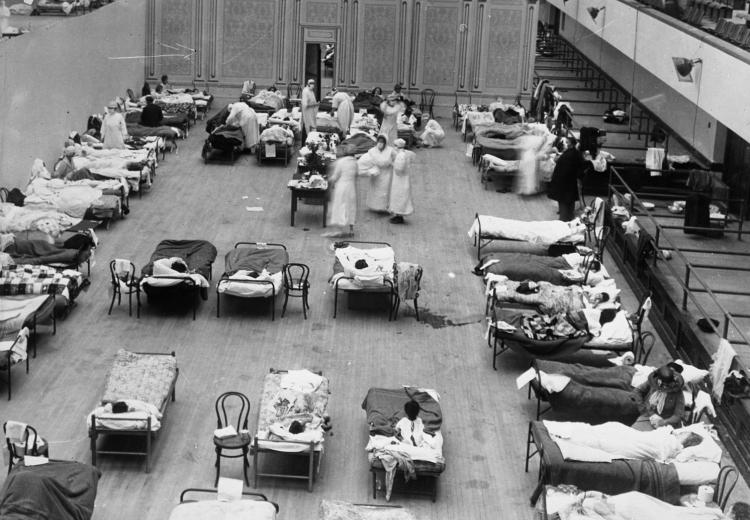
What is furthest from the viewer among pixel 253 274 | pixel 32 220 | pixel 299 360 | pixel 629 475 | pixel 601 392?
pixel 32 220

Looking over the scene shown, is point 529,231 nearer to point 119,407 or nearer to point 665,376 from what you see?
point 665,376

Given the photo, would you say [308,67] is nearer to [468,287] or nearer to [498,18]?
[498,18]

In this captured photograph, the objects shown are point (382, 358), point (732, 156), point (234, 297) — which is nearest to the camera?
point (382, 358)

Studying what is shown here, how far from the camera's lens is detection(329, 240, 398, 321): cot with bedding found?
17.2 m

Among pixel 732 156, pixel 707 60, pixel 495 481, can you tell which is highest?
pixel 707 60

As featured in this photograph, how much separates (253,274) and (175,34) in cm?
1648

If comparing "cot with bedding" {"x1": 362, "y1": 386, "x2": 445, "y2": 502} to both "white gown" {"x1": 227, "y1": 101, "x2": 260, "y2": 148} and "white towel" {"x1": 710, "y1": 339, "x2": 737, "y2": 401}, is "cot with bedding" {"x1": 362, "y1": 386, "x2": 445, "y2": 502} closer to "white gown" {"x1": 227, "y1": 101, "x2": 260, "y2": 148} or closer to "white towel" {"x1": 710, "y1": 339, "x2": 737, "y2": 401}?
"white towel" {"x1": 710, "y1": 339, "x2": 737, "y2": 401}

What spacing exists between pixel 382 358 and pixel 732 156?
437 inches

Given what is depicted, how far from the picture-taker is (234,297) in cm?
1755

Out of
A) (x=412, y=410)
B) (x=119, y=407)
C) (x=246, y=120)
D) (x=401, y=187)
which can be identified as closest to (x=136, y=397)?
(x=119, y=407)

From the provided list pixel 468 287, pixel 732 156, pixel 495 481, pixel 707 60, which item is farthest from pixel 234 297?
pixel 732 156

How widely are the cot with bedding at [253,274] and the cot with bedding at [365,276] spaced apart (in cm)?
82

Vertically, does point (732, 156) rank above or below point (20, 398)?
above

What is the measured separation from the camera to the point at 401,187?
2181 centimetres
